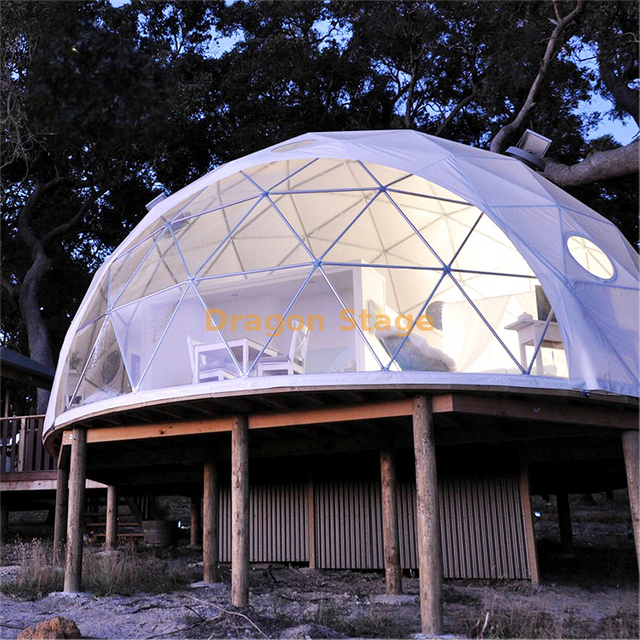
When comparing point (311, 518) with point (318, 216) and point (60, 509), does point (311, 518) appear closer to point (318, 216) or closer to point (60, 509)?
point (60, 509)

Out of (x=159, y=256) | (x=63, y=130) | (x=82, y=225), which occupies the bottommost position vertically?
(x=63, y=130)

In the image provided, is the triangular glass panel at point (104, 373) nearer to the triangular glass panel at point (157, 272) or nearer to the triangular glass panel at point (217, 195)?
the triangular glass panel at point (157, 272)

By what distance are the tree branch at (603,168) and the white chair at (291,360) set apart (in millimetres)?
12311

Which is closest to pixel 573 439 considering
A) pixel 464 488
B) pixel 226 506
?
pixel 464 488

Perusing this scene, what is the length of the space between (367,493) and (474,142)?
17.2 metres

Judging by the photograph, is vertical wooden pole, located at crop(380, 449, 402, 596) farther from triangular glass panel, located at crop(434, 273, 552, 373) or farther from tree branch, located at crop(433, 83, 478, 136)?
tree branch, located at crop(433, 83, 478, 136)

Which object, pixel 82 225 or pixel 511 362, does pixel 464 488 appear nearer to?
pixel 511 362

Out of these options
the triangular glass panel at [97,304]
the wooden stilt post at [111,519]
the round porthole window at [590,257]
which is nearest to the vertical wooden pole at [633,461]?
the round porthole window at [590,257]

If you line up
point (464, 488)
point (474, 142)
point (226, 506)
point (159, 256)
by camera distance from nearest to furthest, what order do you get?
point (159, 256) < point (464, 488) < point (226, 506) < point (474, 142)

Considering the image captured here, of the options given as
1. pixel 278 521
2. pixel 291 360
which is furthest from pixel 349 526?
pixel 291 360

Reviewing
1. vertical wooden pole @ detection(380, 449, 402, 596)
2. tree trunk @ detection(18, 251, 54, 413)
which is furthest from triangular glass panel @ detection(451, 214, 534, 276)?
tree trunk @ detection(18, 251, 54, 413)

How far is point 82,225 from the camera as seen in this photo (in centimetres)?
2881

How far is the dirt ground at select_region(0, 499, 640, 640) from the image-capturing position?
916cm

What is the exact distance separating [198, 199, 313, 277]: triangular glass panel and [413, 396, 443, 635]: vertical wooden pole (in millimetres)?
5497
